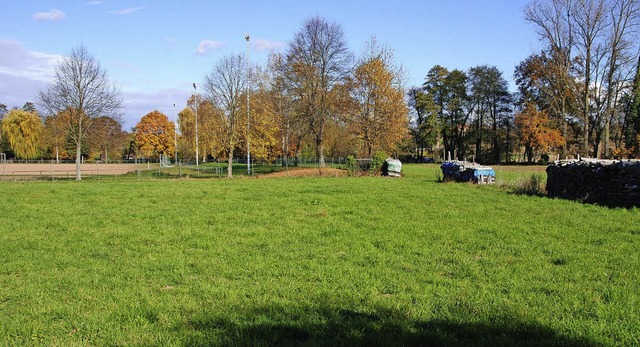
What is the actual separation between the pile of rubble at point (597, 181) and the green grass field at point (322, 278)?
1704mm

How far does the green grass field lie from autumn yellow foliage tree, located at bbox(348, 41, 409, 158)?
32.0 metres

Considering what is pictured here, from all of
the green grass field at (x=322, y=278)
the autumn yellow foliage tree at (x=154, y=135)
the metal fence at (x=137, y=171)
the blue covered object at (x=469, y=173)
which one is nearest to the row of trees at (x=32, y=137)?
the metal fence at (x=137, y=171)

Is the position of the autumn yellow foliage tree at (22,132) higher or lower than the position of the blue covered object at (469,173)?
higher

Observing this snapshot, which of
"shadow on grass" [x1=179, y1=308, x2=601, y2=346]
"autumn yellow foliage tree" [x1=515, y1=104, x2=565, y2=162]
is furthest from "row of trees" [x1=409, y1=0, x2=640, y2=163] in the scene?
"shadow on grass" [x1=179, y1=308, x2=601, y2=346]

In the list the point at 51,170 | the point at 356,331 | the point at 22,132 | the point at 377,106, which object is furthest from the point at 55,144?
the point at 356,331

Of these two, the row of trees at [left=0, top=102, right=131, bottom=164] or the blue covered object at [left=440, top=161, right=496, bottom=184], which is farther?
the row of trees at [left=0, top=102, right=131, bottom=164]

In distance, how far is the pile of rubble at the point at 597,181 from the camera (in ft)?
43.0

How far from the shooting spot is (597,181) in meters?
14.5

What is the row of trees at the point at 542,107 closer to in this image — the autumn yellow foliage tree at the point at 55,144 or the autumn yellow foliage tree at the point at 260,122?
the autumn yellow foliage tree at the point at 260,122

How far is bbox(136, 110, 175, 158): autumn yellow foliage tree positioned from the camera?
88.6 metres

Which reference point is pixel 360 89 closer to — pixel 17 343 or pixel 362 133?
pixel 362 133

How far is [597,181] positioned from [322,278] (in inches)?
503

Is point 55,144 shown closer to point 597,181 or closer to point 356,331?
point 597,181

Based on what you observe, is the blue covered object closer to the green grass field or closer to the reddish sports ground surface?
the green grass field
